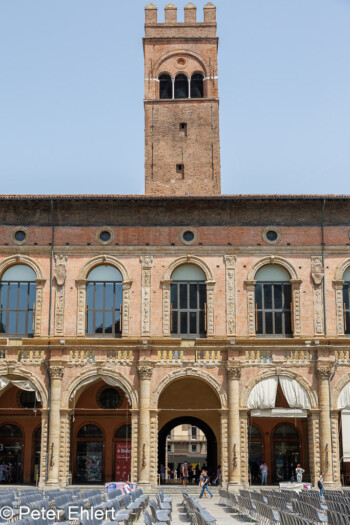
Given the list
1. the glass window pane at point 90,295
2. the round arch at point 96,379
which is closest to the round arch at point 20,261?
the glass window pane at point 90,295

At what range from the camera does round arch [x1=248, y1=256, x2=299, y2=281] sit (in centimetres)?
3959

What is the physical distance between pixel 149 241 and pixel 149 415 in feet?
30.0

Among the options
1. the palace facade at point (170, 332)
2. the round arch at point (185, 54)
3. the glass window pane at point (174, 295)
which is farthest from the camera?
the round arch at point (185, 54)

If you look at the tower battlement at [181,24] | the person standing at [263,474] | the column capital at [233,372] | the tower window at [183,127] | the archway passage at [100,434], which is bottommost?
the person standing at [263,474]

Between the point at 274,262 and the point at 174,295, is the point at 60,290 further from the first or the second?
the point at 274,262

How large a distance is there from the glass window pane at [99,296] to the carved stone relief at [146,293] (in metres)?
2.25

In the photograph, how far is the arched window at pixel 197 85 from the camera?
51.6 meters

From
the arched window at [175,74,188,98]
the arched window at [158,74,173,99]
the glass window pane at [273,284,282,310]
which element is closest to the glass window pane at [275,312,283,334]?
the glass window pane at [273,284,282,310]

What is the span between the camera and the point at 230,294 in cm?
3931

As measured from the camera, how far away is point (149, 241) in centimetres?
4009

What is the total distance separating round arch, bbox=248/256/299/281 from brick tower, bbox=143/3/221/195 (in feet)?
33.0

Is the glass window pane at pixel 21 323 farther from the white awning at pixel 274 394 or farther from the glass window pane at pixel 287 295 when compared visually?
the glass window pane at pixel 287 295

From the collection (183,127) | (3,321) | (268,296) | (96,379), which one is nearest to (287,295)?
(268,296)

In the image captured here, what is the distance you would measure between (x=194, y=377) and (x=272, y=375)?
397cm
